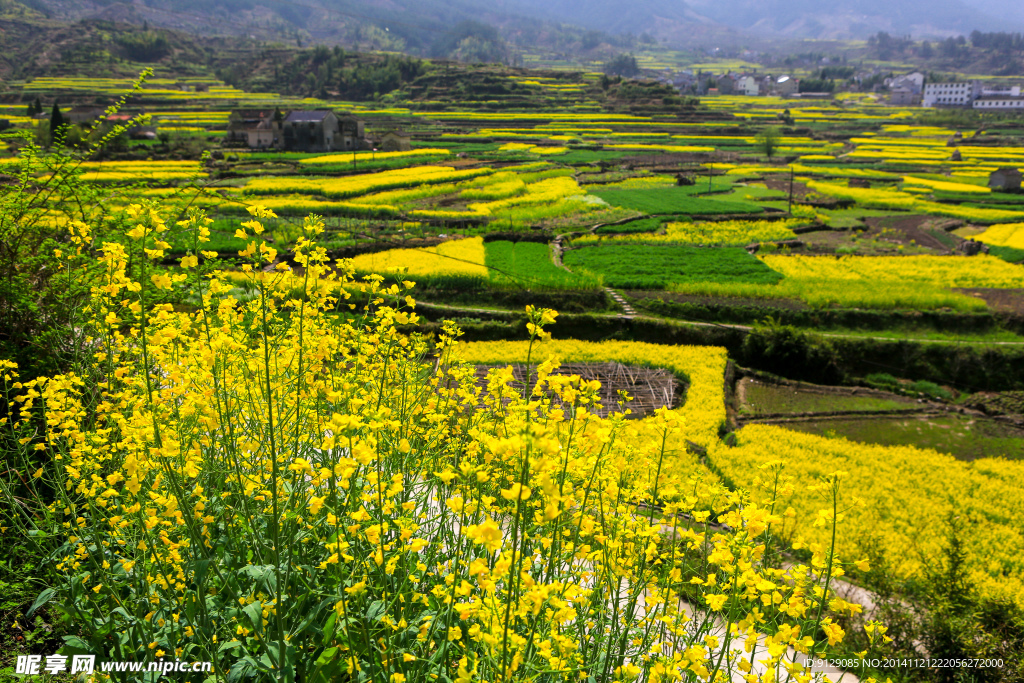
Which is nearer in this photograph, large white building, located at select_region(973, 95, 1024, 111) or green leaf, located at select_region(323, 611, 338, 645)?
green leaf, located at select_region(323, 611, 338, 645)

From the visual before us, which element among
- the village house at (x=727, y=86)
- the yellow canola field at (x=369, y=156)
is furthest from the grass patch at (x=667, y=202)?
the village house at (x=727, y=86)

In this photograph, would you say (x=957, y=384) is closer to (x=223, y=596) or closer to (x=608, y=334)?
(x=608, y=334)

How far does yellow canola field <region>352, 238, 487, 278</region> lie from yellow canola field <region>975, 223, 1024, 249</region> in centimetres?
2703

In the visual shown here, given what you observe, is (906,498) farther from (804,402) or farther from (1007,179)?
(1007,179)

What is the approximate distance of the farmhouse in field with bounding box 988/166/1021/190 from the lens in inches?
1651

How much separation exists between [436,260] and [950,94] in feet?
411

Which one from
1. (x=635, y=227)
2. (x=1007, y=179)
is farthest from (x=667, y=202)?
(x=1007, y=179)

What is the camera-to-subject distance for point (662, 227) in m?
31.6

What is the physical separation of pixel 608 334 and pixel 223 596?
55.2 feet

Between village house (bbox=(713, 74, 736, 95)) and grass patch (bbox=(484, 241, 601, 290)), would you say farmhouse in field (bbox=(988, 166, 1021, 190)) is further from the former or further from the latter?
village house (bbox=(713, 74, 736, 95))

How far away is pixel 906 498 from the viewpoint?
1105 centimetres

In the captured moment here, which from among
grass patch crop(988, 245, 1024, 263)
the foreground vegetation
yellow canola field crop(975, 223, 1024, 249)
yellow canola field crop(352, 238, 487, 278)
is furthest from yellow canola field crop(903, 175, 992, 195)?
yellow canola field crop(352, 238, 487, 278)

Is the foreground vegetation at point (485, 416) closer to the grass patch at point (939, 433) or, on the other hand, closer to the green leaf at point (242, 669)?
the green leaf at point (242, 669)

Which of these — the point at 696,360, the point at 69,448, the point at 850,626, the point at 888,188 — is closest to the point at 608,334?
the point at 696,360
